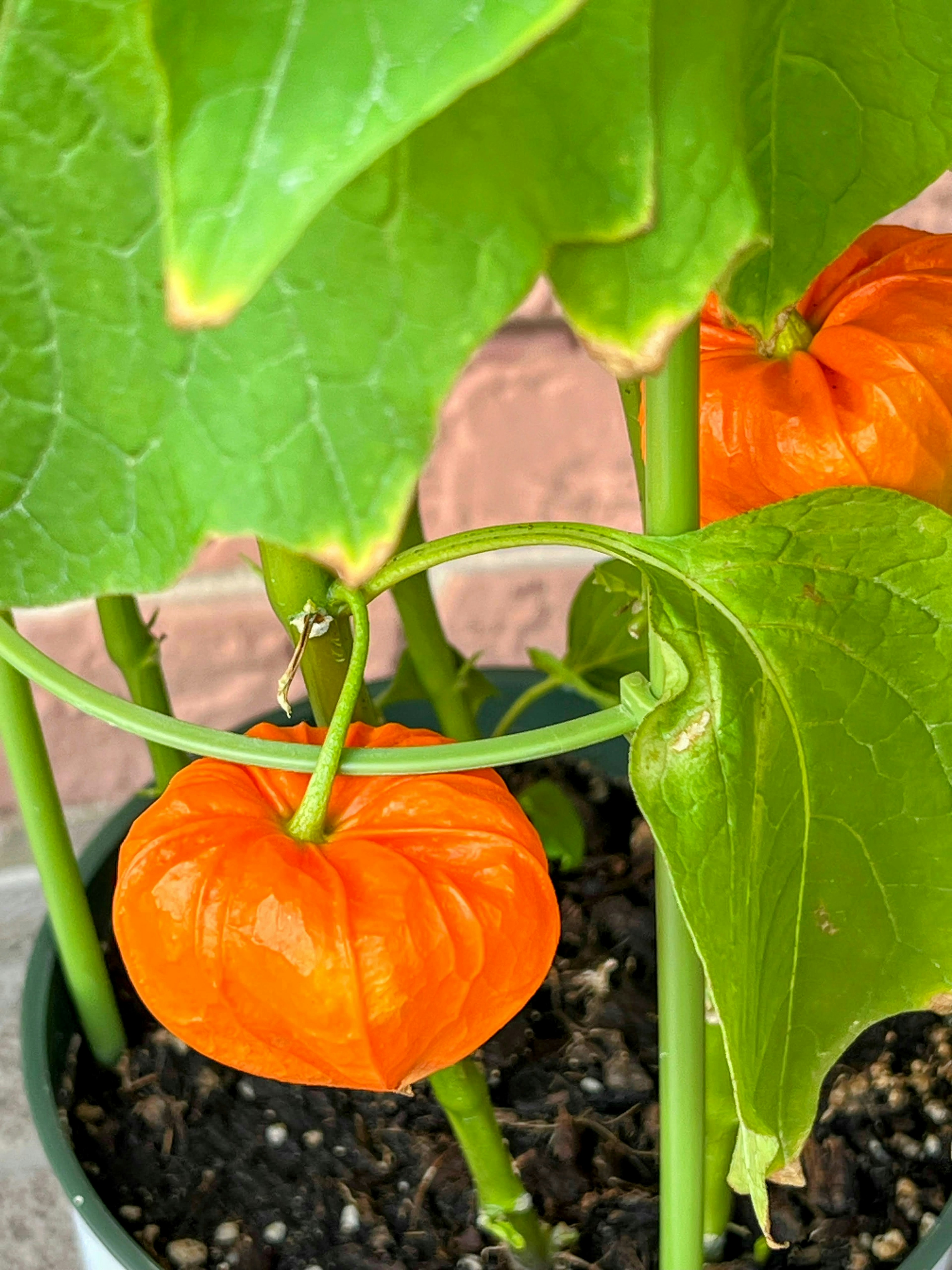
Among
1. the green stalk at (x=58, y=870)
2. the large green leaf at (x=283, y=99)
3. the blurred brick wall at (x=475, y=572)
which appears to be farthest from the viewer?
the blurred brick wall at (x=475, y=572)

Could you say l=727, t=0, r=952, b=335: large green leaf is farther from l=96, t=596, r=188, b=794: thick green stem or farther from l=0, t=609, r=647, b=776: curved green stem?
l=96, t=596, r=188, b=794: thick green stem

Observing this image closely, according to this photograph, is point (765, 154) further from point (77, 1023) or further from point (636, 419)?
point (77, 1023)

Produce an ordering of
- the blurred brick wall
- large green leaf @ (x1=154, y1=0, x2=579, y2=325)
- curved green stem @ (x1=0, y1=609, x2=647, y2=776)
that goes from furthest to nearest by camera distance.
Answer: the blurred brick wall, curved green stem @ (x1=0, y1=609, x2=647, y2=776), large green leaf @ (x1=154, y1=0, x2=579, y2=325)

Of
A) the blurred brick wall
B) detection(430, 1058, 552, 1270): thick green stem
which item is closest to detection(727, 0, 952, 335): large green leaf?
detection(430, 1058, 552, 1270): thick green stem

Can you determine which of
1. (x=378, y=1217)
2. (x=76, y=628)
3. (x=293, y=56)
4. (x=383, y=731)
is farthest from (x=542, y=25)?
(x=76, y=628)

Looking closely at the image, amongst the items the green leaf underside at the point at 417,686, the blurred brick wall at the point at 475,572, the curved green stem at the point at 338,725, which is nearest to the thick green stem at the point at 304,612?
the curved green stem at the point at 338,725

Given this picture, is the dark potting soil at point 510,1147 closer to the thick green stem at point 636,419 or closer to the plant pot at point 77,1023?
the plant pot at point 77,1023
